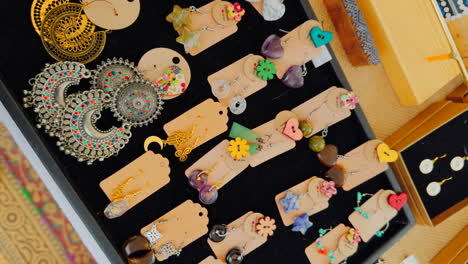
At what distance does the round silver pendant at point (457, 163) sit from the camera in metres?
1.34

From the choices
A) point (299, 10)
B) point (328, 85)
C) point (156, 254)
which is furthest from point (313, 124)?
point (156, 254)

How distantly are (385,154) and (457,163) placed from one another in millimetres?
376

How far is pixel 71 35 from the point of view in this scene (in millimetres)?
874

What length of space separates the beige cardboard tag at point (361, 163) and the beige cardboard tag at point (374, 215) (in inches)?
2.8

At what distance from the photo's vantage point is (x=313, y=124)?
3.59 feet

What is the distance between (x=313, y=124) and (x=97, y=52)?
59 centimetres

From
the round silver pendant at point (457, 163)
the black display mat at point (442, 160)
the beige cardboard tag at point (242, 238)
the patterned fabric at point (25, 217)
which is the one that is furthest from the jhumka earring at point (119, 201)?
the round silver pendant at point (457, 163)

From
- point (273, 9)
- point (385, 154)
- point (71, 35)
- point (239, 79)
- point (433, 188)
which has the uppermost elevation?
point (71, 35)

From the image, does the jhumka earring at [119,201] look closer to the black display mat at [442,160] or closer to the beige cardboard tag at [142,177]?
the beige cardboard tag at [142,177]

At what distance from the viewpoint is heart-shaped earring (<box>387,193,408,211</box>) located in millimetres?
1160

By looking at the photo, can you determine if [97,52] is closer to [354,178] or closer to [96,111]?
[96,111]

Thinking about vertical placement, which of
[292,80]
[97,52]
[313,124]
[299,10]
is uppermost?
[97,52]

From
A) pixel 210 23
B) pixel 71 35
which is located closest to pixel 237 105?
pixel 210 23

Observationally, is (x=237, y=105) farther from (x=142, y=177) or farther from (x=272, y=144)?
(x=142, y=177)
